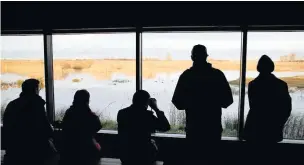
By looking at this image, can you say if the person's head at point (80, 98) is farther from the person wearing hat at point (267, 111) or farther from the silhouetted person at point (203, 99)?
the person wearing hat at point (267, 111)

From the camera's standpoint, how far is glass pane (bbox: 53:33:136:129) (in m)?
3.92

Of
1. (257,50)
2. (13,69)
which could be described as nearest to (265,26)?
(257,50)

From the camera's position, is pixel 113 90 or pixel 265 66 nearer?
→ pixel 265 66

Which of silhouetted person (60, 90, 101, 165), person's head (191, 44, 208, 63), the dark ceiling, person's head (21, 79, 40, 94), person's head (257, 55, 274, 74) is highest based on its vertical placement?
the dark ceiling

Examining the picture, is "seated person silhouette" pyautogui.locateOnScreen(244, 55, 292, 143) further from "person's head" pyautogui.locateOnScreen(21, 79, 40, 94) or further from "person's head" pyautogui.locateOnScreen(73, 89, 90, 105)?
"person's head" pyautogui.locateOnScreen(21, 79, 40, 94)

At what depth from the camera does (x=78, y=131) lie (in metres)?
2.34

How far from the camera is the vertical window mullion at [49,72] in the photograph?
158 inches

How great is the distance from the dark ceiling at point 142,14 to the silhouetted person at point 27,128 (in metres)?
1.54

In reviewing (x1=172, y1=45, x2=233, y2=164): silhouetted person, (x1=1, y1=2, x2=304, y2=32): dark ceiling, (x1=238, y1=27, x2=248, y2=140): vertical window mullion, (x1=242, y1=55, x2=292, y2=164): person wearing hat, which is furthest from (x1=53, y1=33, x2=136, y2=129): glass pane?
(x1=242, y1=55, x2=292, y2=164): person wearing hat

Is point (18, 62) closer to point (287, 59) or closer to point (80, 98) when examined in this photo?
point (80, 98)

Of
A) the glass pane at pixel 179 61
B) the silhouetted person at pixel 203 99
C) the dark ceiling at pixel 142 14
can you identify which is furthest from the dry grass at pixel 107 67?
the silhouetted person at pixel 203 99

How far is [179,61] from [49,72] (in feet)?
6.35

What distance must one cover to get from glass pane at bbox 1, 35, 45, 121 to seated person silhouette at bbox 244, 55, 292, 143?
306cm

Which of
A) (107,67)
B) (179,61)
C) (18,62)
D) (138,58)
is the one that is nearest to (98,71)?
(107,67)
